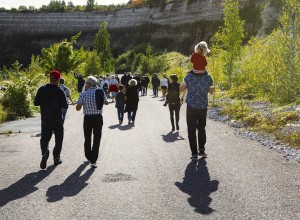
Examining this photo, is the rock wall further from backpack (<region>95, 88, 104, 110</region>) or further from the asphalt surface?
backpack (<region>95, 88, 104, 110</region>)

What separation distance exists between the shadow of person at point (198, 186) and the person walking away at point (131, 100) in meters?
7.90

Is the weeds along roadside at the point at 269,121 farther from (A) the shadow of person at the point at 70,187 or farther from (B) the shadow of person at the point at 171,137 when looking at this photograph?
(A) the shadow of person at the point at 70,187

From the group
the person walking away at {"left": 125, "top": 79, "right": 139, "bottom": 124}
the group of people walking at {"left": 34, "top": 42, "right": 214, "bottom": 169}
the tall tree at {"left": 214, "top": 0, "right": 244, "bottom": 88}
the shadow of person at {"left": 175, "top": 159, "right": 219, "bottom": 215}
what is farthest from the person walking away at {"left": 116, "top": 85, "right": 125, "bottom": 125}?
the tall tree at {"left": 214, "top": 0, "right": 244, "bottom": 88}

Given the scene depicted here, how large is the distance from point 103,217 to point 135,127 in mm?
9919

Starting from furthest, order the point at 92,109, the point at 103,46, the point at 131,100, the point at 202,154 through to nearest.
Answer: the point at 103,46 → the point at 131,100 → the point at 202,154 → the point at 92,109

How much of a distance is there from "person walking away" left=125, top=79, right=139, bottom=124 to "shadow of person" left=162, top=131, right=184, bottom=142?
123 inches

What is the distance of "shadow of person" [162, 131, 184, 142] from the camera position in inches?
479

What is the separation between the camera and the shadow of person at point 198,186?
19.5 ft

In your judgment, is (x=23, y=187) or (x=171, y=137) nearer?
(x=23, y=187)

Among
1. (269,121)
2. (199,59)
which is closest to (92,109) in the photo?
(199,59)

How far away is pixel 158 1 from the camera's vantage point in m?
103

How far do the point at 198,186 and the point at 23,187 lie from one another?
308cm

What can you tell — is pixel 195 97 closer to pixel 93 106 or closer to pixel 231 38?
pixel 93 106

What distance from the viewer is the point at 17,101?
2091 centimetres
